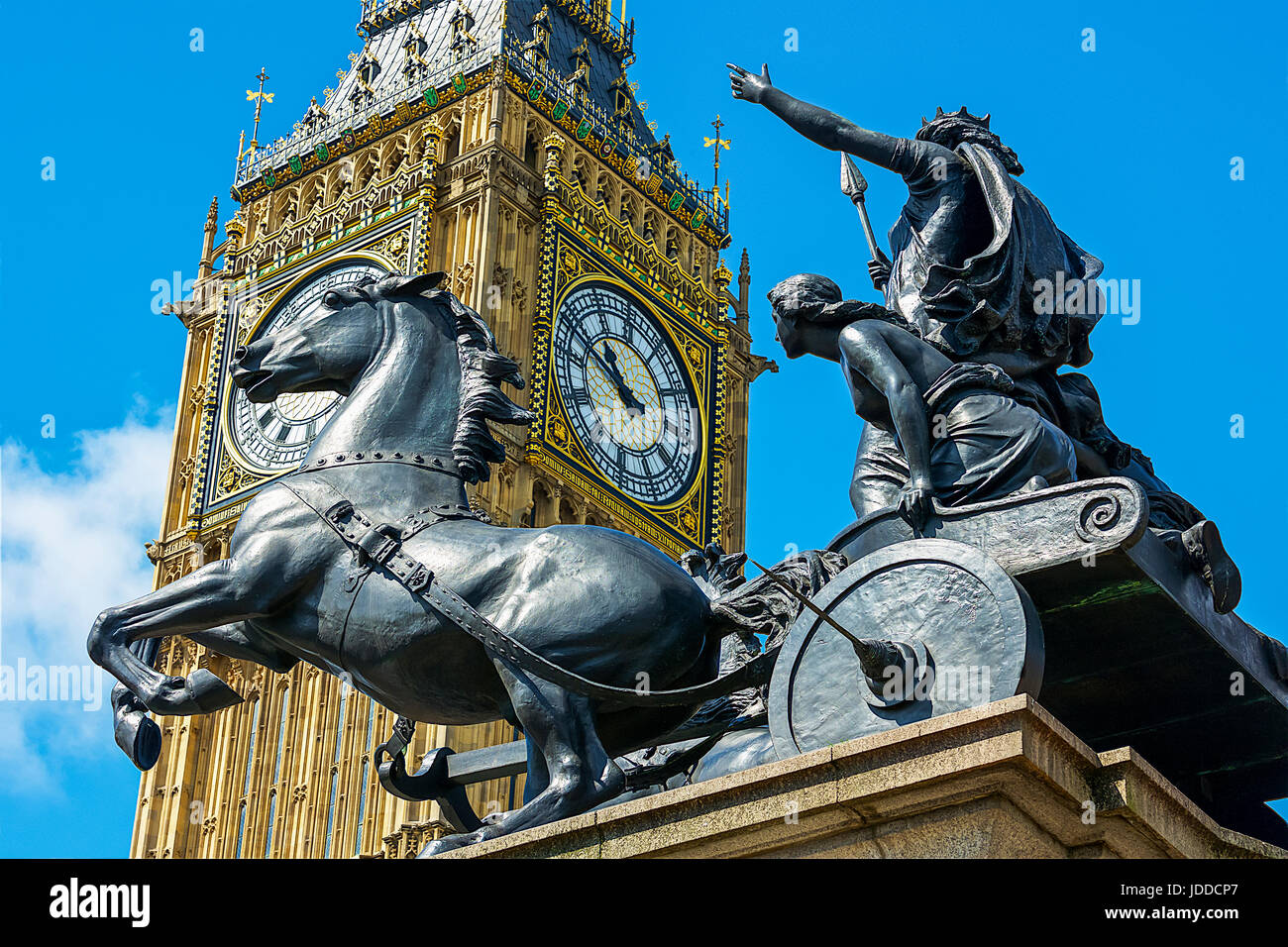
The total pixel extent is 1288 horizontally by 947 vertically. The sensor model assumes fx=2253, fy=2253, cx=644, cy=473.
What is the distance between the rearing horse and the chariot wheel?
69 centimetres

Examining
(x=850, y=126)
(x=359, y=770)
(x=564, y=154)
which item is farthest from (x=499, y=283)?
(x=850, y=126)

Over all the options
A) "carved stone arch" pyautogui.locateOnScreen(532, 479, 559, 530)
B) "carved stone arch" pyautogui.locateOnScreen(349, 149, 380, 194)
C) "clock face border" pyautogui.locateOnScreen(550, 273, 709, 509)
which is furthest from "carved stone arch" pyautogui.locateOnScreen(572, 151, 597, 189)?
"carved stone arch" pyautogui.locateOnScreen(532, 479, 559, 530)

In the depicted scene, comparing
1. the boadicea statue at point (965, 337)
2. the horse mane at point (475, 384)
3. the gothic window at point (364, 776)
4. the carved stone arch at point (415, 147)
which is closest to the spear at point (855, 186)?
the boadicea statue at point (965, 337)

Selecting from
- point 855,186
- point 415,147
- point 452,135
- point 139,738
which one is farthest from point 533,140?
point 139,738

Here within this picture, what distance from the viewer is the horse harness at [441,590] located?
7582 millimetres

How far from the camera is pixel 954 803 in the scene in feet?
20.2

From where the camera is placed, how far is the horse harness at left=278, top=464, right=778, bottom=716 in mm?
7582

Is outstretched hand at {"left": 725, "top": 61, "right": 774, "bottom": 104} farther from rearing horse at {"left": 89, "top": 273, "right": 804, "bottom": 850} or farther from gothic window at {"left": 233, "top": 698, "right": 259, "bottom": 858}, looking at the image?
gothic window at {"left": 233, "top": 698, "right": 259, "bottom": 858}

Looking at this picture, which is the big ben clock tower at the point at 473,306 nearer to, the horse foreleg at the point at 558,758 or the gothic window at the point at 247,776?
the gothic window at the point at 247,776

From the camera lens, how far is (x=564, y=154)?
146 feet

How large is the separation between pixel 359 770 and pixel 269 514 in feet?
99.2

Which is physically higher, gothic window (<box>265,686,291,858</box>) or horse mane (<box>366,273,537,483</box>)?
gothic window (<box>265,686,291,858</box>)

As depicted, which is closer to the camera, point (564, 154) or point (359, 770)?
point (359, 770)

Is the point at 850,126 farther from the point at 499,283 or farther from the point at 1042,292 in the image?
the point at 499,283
